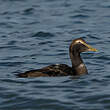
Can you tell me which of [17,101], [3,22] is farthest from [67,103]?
[3,22]

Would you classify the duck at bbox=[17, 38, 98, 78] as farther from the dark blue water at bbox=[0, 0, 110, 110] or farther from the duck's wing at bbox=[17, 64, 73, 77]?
the dark blue water at bbox=[0, 0, 110, 110]

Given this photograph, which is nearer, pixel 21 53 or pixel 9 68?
pixel 9 68

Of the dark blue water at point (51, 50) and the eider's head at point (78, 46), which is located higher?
the eider's head at point (78, 46)

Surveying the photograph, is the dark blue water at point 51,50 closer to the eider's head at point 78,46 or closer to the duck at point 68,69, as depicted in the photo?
the duck at point 68,69

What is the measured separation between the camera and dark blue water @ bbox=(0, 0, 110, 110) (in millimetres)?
13367

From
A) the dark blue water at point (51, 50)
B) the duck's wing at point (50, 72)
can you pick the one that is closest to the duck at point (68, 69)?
the duck's wing at point (50, 72)

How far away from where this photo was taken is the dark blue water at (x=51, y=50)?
43.9ft

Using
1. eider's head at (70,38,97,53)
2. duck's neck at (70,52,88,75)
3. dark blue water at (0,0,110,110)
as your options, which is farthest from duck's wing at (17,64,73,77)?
→ eider's head at (70,38,97,53)

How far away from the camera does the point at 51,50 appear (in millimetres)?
19766

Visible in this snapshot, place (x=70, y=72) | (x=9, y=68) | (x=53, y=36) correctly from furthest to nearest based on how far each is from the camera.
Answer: (x=53, y=36)
(x=9, y=68)
(x=70, y=72)

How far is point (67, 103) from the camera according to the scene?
13.0 metres

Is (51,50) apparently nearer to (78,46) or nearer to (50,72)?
(78,46)

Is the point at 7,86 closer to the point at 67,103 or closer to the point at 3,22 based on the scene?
the point at 67,103

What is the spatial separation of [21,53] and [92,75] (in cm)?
435
